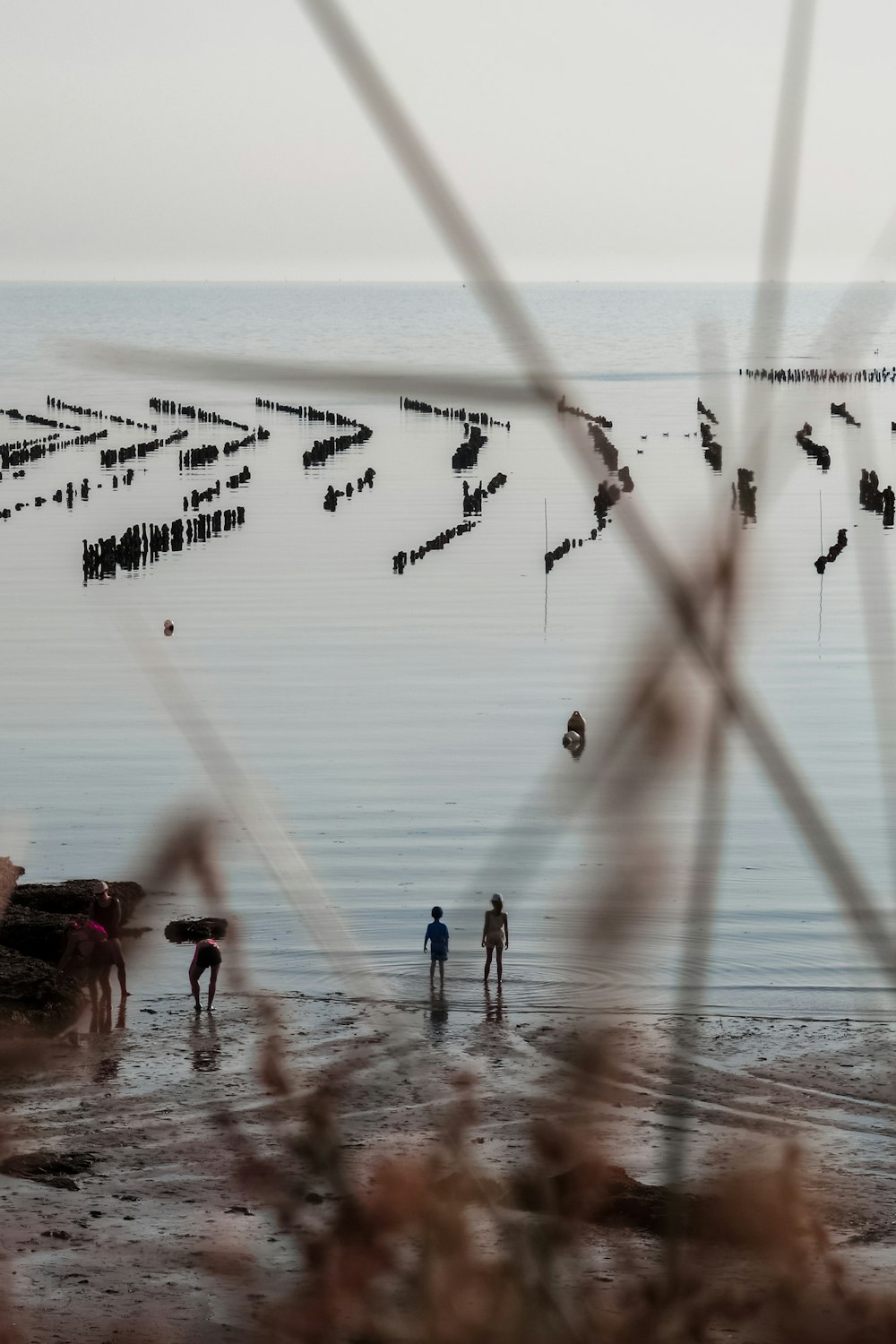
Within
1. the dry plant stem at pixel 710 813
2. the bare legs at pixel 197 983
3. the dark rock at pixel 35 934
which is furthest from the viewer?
the dark rock at pixel 35 934

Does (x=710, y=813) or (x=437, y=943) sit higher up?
(x=710, y=813)

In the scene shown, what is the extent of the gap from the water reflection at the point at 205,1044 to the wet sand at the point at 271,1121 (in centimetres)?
4

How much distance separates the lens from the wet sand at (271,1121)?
1435 cm

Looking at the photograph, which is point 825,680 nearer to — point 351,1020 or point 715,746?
point 351,1020

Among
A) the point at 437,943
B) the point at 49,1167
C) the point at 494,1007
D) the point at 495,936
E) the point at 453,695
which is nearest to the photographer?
the point at 49,1167

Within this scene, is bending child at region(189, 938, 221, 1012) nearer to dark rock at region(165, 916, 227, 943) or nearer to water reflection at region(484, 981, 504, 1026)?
water reflection at region(484, 981, 504, 1026)

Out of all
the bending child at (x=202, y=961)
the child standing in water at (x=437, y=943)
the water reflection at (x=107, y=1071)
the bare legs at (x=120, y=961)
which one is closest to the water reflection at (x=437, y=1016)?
the child standing in water at (x=437, y=943)

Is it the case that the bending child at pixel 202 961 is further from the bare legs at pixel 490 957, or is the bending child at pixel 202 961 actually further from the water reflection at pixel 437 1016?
the bare legs at pixel 490 957

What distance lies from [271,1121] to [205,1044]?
9396mm

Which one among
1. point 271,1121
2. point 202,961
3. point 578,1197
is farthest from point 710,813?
point 202,961

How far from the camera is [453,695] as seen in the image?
45625 millimetres

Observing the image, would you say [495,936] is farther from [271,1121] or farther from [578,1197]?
[578,1197]

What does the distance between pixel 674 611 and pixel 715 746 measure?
0.12 metres

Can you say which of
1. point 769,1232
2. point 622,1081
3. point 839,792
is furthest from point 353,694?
point 769,1232
